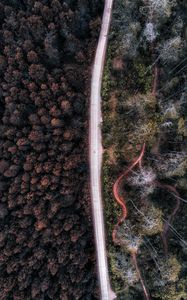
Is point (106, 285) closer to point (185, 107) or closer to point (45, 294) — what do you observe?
point (45, 294)

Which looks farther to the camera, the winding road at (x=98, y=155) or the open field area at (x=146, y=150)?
the winding road at (x=98, y=155)

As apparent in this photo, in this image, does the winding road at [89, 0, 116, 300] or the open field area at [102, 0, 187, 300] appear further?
the winding road at [89, 0, 116, 300]

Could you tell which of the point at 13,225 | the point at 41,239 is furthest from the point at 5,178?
the point at 41,239

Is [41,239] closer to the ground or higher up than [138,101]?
closer to the ground

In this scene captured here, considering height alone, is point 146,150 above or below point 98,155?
below

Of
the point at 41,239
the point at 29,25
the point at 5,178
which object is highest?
the point at 29,25

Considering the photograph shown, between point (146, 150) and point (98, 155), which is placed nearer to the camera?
point (146, 150)

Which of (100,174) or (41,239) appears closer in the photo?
(41,239)
